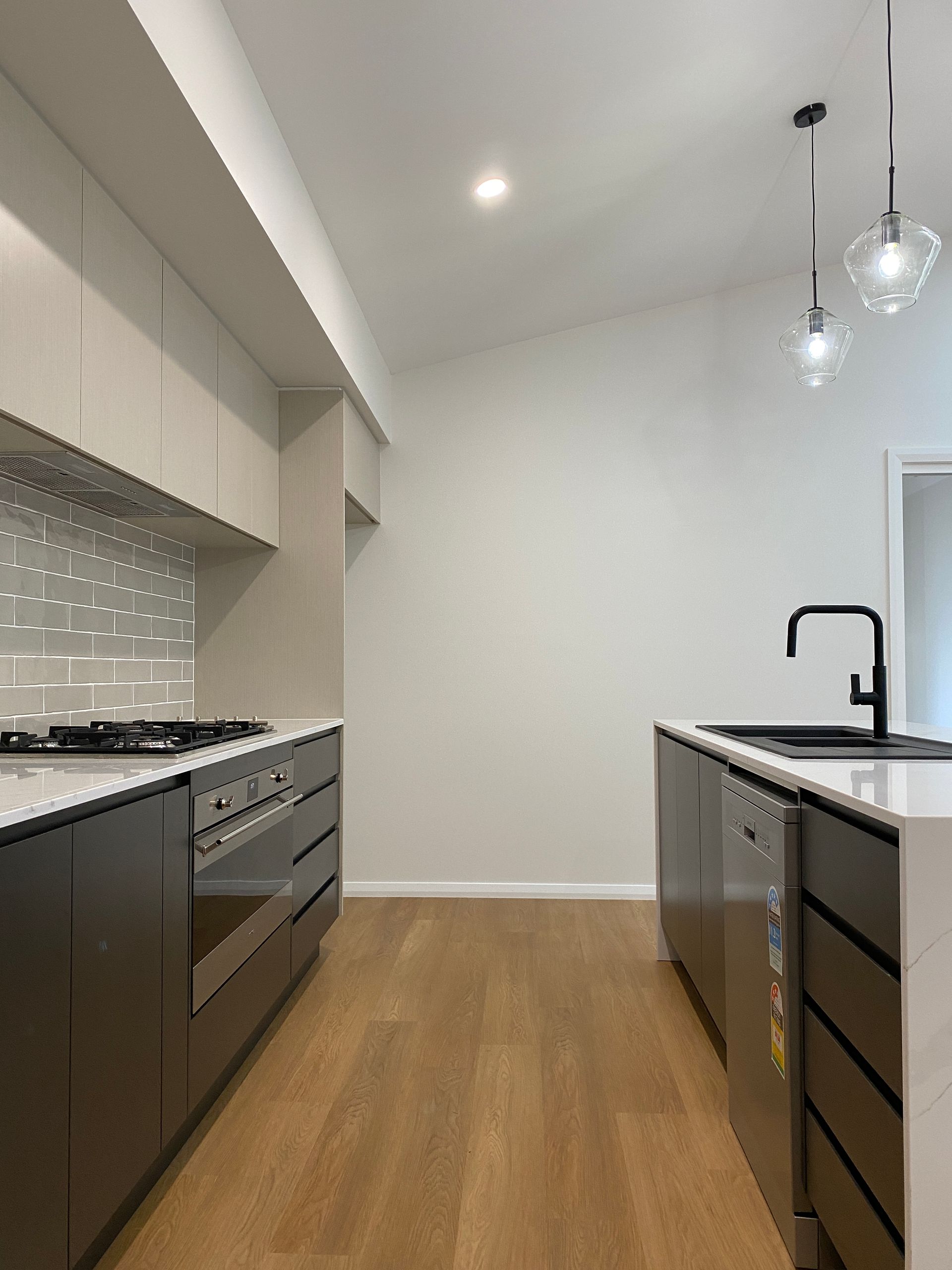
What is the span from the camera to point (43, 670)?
7.81ft

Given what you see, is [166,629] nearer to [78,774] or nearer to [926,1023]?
[78,774]

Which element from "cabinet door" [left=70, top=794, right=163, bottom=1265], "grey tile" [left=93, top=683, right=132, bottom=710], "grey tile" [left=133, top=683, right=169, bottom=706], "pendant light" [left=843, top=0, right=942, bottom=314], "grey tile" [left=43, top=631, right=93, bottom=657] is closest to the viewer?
"cabinet door" [left=70, top=794, right=163, bottom=1265]

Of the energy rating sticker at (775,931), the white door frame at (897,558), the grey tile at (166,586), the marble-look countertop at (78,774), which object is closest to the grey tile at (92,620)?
the grey tile at (166,586)

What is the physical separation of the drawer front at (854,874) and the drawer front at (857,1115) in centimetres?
22

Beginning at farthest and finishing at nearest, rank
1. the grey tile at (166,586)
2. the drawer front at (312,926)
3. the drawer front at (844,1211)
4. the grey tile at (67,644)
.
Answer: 1. the grey tile at (166,586)
2. the drawer front at (312,926)
3. the grey tile at (67,644)
4. the drawer front at (844,1211)

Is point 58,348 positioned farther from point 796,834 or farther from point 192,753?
point 796,834

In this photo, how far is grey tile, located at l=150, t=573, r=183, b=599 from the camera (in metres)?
3.13

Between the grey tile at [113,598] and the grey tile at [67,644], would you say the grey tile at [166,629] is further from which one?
the grey tile at [67,644]

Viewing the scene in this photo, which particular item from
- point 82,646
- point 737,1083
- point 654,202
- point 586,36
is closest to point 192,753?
point 82,646

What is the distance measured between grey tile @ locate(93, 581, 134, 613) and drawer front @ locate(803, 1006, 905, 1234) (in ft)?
7.30

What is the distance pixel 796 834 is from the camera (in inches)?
63.1

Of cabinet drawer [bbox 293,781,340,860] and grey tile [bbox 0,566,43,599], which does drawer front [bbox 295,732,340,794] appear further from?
grey tile [bbox 0,566,43,599]

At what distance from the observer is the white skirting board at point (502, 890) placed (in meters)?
4.27

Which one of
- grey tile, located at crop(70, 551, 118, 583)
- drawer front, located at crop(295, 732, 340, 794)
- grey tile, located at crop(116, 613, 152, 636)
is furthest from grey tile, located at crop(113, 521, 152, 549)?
drawer front, located at crop(295, 732, 340, 794)
